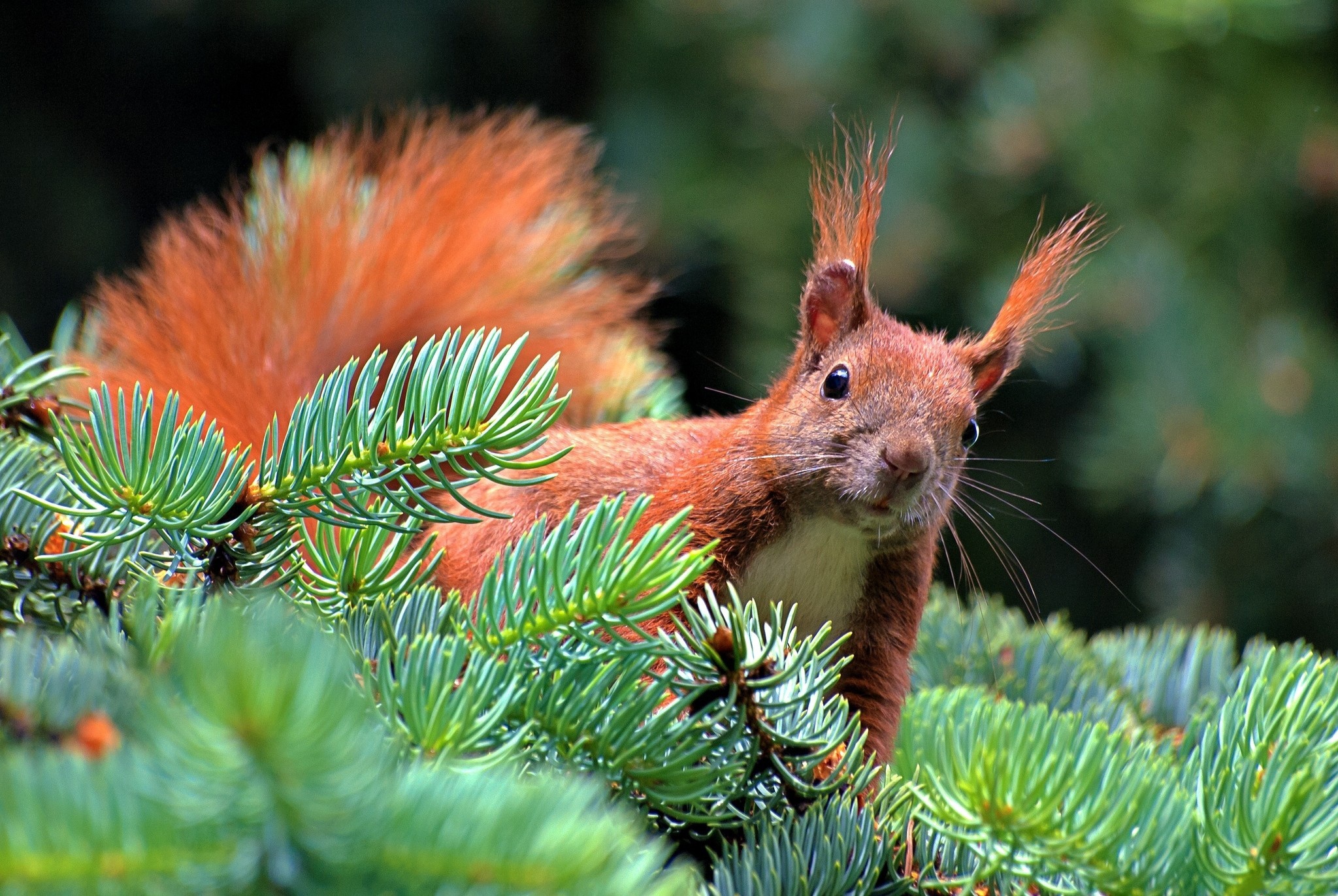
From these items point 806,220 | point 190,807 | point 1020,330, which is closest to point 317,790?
point 190,807

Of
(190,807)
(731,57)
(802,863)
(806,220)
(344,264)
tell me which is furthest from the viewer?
(731,57)

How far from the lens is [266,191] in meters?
1.08

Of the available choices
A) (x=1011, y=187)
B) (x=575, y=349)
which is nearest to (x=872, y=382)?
(x=575, y=349)

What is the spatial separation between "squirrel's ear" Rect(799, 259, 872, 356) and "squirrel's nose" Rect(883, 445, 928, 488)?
0.17 meters

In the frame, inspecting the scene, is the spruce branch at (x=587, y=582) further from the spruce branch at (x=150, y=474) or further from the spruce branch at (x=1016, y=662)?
the spruce branch at (x=1016, y=662)

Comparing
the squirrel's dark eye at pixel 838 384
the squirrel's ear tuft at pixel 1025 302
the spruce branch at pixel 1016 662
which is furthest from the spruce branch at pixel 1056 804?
the squirrel's ear tuft at pixel 1025 302

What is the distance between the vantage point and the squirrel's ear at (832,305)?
43.8 inches

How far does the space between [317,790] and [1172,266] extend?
2.10m

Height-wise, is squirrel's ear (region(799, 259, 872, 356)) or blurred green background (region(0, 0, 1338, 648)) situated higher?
blurred green background (region(0, 0, 1338, 648))

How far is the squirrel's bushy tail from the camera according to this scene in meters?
0.95

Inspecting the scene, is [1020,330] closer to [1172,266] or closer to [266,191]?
[266,191]

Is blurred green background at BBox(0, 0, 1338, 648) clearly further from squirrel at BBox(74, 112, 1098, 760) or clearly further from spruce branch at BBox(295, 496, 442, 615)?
spruce branch at BBox(295, 496, 442, 615)

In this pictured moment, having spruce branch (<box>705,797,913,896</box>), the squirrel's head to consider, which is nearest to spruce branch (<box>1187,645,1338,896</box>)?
spruce branch (<box>705,797,913,896</box>)

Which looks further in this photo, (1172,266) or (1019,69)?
(1019,69)
